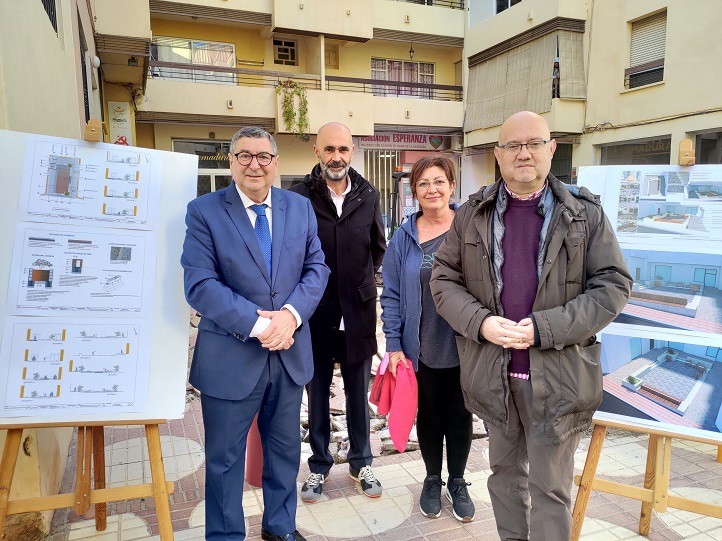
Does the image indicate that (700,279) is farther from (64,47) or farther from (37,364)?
(64,47)

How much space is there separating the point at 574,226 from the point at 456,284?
23.1 inches

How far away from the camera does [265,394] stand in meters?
2.61

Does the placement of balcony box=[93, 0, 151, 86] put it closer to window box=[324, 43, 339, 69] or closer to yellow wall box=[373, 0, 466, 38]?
window box=[324, 43, 339, 69]

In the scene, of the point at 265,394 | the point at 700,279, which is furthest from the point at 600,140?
the point at 265,394

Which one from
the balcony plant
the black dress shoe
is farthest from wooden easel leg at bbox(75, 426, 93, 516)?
the balcony plant

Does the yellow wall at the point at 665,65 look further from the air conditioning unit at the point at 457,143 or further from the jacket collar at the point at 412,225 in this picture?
the jacket collar at the point at 412,225

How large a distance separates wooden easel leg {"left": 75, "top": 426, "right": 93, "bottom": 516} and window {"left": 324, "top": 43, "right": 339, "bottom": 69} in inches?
650

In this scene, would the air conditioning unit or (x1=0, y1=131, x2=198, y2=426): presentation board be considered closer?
A: (x1=0, y1=131, x2=198, y2=426): presentation board

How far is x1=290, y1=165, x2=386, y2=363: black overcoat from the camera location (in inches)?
126

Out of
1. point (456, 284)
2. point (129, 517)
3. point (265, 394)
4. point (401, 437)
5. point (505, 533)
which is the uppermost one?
point (456, 284)

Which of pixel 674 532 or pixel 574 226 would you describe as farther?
pixel 674 532

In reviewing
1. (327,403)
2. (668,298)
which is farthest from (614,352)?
(327,403)

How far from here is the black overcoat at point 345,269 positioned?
10.5 feet

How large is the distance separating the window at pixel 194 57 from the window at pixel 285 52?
138 cm
